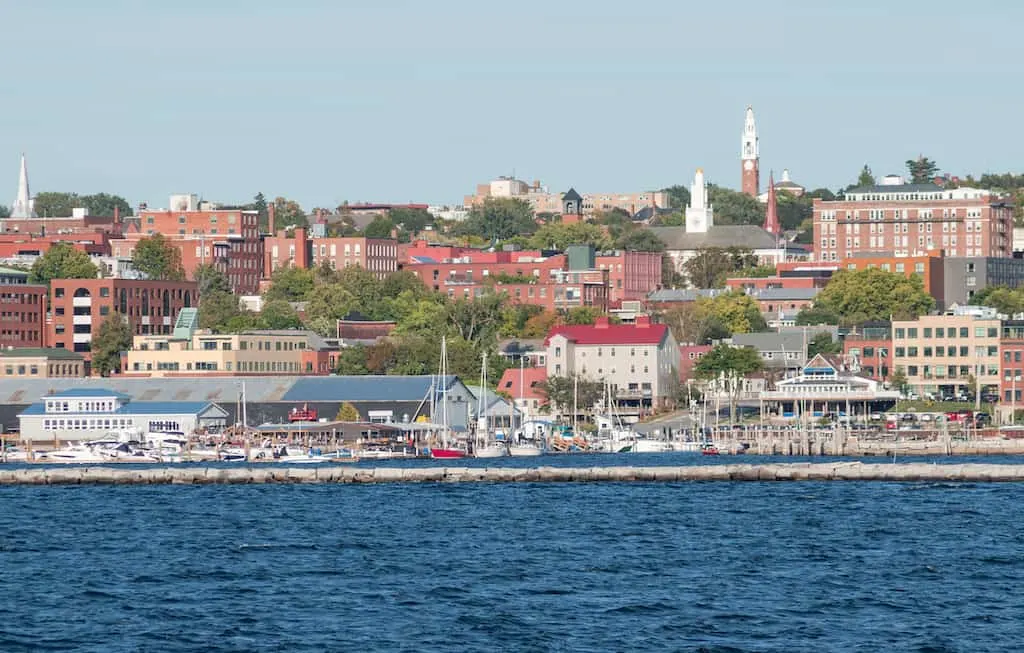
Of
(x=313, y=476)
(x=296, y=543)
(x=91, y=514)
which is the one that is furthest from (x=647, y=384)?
(x=296, y=543)

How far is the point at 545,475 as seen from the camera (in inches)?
3745

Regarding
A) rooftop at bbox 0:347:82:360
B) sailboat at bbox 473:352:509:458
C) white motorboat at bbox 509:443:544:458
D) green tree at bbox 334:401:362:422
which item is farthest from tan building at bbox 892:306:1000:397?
rooftop at bbox 0:347:82:360

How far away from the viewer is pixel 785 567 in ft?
199

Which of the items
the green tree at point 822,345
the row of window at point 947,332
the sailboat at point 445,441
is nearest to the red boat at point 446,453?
the sailboat at point 445,441

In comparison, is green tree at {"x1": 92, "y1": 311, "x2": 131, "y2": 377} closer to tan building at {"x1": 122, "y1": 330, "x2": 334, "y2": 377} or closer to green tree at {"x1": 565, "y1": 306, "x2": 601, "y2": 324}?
tan building at {"x1": 122, "y1": 330, "x2": 334, "y2": 377}

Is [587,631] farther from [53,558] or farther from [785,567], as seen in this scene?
[53,558]

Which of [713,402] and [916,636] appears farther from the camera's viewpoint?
[713,402]

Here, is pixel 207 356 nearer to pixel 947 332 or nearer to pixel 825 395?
pixel 825 395

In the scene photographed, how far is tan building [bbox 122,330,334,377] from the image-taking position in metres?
165

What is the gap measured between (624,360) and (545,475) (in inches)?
2903

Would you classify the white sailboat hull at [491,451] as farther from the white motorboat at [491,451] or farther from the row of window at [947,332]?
the row of window at [947,332]

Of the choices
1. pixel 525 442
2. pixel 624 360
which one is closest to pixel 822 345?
pixel 624 360

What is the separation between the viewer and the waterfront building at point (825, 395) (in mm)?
159000

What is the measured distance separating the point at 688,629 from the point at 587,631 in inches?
81.4
